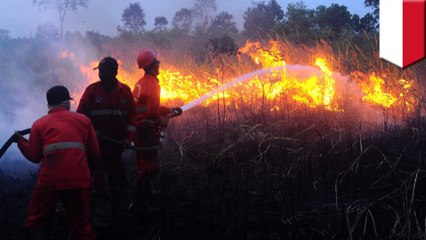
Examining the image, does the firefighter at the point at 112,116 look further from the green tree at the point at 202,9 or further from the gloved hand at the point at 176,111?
the green tree at the point at 202,9

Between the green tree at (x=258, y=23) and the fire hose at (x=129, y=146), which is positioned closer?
the fire hose at (x=129, y=146)

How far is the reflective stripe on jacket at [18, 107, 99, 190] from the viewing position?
3.69m

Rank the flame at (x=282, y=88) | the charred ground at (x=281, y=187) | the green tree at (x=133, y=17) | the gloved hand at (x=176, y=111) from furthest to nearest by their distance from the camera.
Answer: the green tree at (x=133, y=17) → the flame at (x=282, y=88) → the gloved hand at (x=176, y=111) → the charred ground at (x=281, y=187)

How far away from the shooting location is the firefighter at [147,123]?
17.3ft

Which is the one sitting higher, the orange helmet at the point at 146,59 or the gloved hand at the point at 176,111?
the orange helmet at the point at 146,59

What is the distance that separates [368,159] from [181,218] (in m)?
2.89

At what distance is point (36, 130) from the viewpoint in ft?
12.4

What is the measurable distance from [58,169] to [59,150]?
172 mm

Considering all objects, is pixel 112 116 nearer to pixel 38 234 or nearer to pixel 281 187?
pixel 38 234

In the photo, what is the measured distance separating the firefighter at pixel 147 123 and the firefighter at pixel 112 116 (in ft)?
0.76

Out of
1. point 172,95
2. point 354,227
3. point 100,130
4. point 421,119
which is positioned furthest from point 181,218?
point 172,95

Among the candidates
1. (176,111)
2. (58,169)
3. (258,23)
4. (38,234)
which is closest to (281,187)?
(176,111)

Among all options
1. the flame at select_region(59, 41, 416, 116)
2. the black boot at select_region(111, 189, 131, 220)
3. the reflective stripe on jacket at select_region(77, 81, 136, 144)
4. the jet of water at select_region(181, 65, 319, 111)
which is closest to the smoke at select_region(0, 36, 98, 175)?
the black boot at select_region(111, 189, 131, 220)

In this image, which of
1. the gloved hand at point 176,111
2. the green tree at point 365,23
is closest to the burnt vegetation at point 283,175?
the gloved hand at point 176,111
